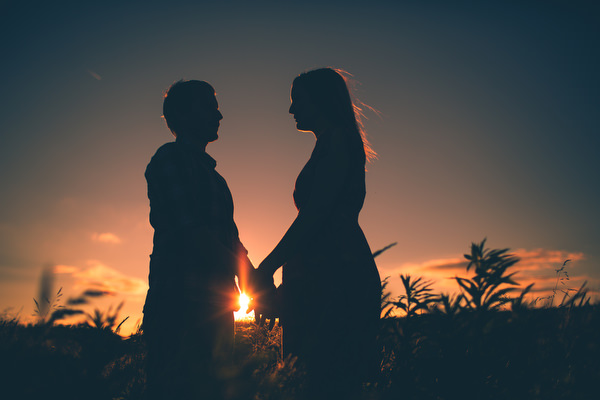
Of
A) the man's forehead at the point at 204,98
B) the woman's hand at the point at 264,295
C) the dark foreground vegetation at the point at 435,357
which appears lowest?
the dark foreground vegetation at the point at 435,357

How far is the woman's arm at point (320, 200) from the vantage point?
2762 mm

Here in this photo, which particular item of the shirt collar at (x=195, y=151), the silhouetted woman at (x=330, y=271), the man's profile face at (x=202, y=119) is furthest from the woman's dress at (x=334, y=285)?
the man's profile face at (x=202, y=119)

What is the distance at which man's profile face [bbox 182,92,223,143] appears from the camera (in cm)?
394

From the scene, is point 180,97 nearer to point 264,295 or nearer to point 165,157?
point 165,157

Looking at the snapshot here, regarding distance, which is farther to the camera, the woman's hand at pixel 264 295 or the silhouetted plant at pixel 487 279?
the woman's hand at pixel 264 295

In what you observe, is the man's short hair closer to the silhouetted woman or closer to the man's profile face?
the man's profile face

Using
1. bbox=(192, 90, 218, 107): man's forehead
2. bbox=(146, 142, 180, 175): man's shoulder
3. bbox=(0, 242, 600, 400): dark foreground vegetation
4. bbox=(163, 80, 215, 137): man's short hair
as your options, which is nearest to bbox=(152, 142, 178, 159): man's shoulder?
bbox=(146, 142, 180, 175): man's shoulder

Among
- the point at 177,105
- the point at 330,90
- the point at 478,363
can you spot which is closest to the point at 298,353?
the point at 478,363

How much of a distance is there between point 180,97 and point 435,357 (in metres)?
3.38

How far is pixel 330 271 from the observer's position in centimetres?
268

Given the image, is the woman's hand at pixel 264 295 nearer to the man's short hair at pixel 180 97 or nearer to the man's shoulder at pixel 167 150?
the man's shoulder at pixel 167 150

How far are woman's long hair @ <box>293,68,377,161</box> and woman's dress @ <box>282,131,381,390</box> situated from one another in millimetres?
288

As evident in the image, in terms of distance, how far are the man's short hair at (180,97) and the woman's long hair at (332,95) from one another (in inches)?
48.0

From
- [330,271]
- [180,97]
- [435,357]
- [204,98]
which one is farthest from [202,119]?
[435,357]
